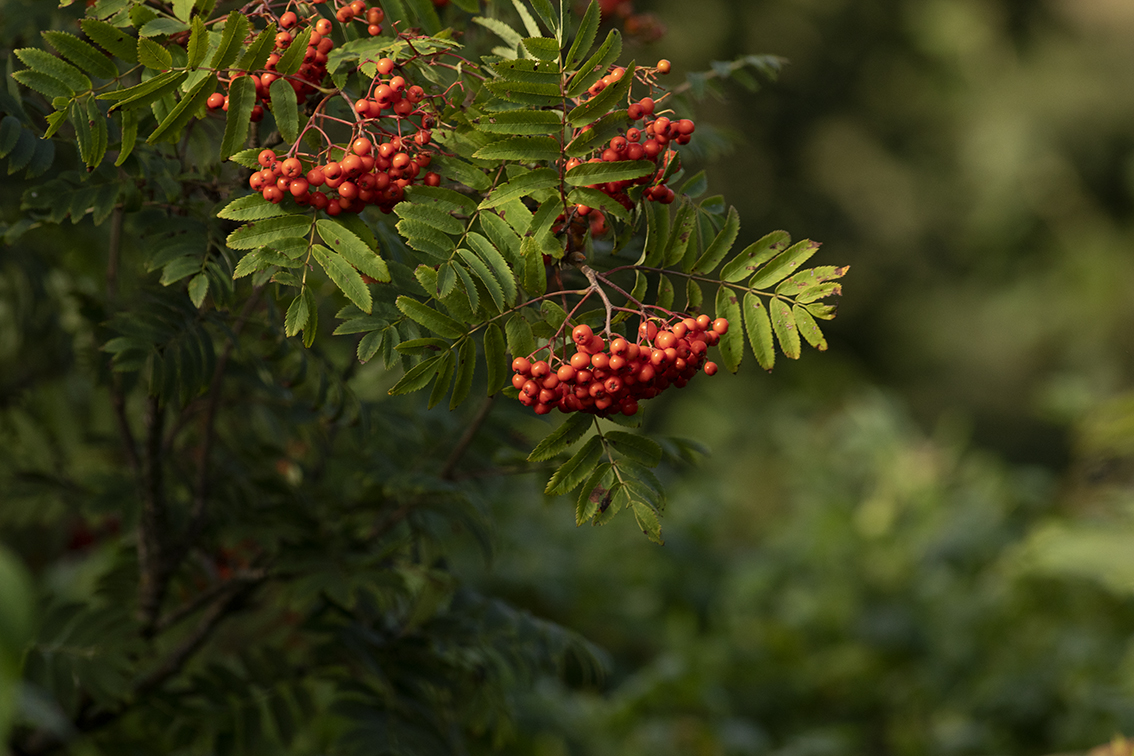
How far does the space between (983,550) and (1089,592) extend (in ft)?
1.08

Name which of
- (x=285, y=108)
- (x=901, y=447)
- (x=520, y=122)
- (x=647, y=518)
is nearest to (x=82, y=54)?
(x=285, y=108)

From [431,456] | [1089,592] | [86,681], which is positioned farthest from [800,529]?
[86,681]

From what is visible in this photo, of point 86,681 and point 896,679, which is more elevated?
point 86,681

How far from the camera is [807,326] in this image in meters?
0.97

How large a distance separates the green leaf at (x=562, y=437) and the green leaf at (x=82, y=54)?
0.56m

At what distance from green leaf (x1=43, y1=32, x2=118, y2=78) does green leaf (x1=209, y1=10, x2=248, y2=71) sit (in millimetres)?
153

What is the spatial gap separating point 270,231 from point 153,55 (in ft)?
0.63

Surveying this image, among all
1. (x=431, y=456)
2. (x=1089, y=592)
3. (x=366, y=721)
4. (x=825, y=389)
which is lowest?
(x=825, y=389)

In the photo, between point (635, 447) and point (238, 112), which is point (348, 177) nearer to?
point (238, 112)

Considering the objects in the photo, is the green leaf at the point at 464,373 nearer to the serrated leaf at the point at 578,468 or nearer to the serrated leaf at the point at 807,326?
the serrated leaf at the point at 578,468

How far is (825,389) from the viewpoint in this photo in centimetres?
716

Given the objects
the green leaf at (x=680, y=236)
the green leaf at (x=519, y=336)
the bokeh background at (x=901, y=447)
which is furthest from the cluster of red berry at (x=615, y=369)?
the bokeh background at (x=901, y=447)

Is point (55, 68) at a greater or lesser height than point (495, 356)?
greater

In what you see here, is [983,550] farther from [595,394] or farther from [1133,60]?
[1133,60]
